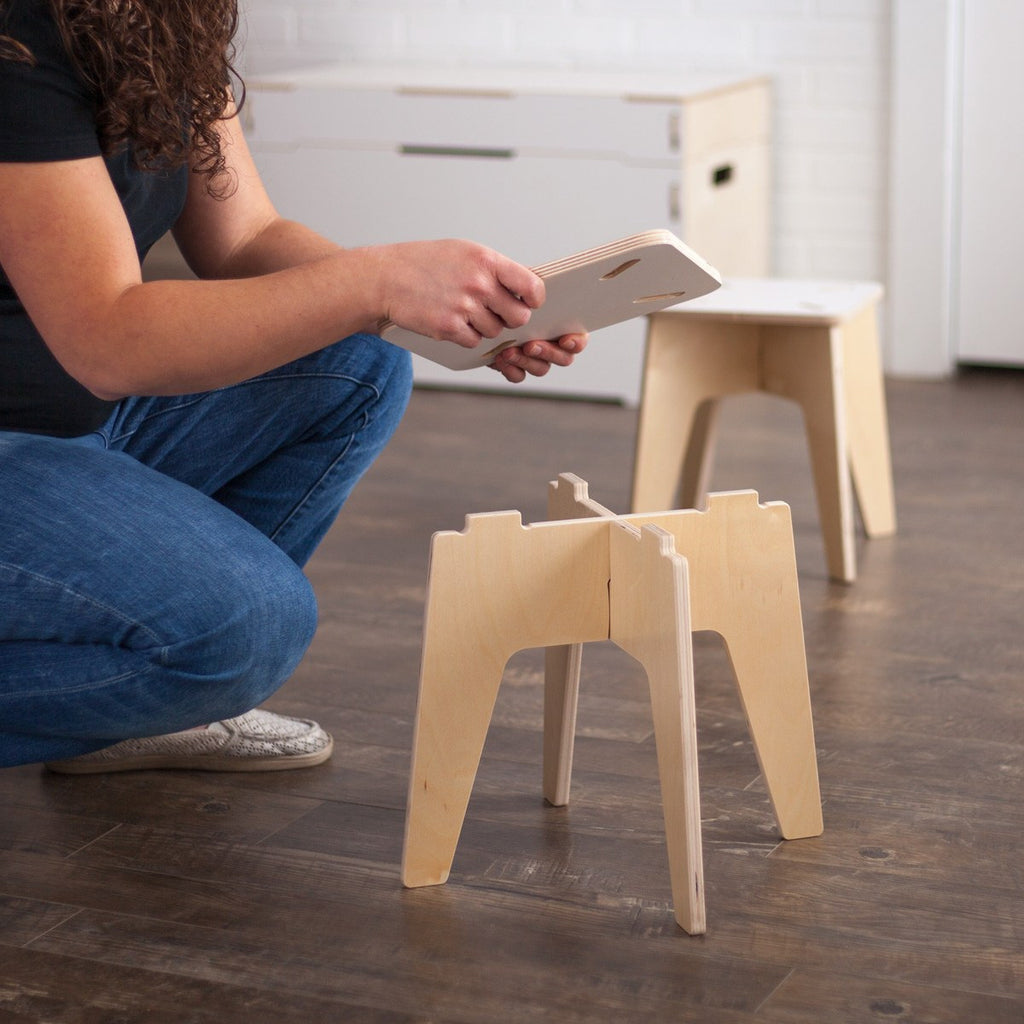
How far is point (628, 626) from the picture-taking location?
1.12 meters

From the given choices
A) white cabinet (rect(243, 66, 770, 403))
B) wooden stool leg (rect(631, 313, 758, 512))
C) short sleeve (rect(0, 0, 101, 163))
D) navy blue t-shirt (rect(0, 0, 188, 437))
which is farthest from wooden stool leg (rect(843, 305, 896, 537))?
short sleeve (rect(0, 0, 101, 163))

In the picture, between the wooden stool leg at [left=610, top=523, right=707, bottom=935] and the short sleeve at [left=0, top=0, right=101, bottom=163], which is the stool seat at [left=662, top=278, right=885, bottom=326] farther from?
the short sleeve at [left=0, top=0, right=101, bottom=163]

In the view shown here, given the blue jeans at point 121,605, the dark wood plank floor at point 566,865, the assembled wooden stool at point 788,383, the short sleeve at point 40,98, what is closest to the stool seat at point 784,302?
the assembled wooden stool at point 788,383

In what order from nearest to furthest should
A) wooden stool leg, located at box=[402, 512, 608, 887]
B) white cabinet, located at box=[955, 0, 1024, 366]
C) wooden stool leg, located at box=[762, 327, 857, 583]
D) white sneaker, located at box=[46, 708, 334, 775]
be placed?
1. wooden stool leg, located at box=[402, 512, 608, 887]
2. white sneaker, located at box=[46, 708, 334, 775]
3. wooden stool leg, located at box=[762, 327, 857, 583]
4. white cabinet, located at box=[955, 0, 1024, 366]

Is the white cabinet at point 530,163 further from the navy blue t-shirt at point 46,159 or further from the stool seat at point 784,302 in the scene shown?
the navy blue t-shirt at point 46,159

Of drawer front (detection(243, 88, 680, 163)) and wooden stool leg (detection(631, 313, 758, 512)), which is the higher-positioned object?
drawer front (detection(243, 88, 680, 163))

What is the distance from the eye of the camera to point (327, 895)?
1145 millimetres

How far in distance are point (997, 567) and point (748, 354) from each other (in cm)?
40

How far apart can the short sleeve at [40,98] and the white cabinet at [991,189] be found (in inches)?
86.3

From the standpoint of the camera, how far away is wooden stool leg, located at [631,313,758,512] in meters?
1.93

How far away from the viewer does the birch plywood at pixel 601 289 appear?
100 cm

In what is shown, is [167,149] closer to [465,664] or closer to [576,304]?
[576,304]

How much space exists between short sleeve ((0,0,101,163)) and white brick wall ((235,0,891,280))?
218 centimetres

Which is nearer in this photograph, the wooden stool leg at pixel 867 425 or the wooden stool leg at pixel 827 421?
the wooden stool leg at pixel 827 421
